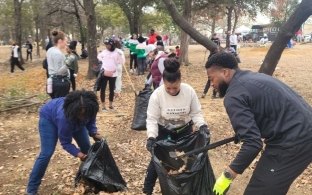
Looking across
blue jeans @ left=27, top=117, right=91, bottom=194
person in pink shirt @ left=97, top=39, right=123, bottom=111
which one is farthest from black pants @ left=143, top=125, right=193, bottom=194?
person in pink shirt @ left=97, top=39, right=123, bottom=111

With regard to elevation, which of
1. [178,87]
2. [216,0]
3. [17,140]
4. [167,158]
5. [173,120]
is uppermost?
[216,0]

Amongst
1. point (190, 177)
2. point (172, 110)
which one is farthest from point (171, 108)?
point (190, 177)

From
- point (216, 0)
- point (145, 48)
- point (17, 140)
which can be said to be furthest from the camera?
point (216, 0)

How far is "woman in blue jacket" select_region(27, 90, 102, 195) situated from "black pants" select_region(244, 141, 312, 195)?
1.74 m

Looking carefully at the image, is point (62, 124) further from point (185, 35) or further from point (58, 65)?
point (185, 35)

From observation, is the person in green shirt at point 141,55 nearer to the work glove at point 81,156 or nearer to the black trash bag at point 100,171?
the black trash bag at point 100,171

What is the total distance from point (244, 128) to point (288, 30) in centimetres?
320

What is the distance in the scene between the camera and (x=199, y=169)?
3.62 metres

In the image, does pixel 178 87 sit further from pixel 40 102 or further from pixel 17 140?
pixel 40 102

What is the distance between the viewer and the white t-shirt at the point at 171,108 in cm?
417

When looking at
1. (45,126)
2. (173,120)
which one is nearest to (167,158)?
(173,120)

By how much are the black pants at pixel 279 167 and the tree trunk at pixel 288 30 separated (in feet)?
9.51

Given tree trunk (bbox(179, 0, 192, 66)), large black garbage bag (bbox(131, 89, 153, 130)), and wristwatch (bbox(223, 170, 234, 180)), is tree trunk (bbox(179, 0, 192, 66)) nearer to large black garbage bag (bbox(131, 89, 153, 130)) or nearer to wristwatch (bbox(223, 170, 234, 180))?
large black garbage bag (bbox(131, 89, 153, 130))

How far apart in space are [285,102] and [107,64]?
6.42 m
